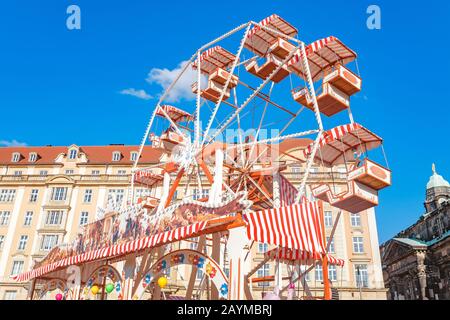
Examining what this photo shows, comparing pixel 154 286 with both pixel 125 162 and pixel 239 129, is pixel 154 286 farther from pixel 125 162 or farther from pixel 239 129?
pixel 125 162

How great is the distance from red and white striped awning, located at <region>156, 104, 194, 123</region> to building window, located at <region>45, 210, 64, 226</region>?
834 inches

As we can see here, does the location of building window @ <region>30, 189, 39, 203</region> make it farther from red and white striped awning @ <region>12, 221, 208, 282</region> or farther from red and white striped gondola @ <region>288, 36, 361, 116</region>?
red and white striped gondola @ <region>288, 36, 361, 116</region>

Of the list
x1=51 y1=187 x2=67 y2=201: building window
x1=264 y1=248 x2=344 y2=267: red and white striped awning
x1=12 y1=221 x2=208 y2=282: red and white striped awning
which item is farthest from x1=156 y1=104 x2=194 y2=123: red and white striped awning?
x1=51 y1=187 x2=67 y2=201: building window

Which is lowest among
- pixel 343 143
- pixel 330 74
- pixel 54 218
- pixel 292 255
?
pixel 292 255

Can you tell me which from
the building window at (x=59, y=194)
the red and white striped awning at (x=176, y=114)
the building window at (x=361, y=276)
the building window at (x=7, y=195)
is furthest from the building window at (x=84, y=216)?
the building window at (x=361, y=276)

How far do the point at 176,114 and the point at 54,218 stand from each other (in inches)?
864

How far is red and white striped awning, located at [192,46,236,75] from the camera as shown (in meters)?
19.3

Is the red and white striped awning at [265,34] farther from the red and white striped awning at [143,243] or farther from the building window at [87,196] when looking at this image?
the building window at [87,196]

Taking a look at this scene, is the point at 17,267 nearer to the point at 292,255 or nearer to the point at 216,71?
the point at 216,71

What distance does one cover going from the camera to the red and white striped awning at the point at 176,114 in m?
21.3

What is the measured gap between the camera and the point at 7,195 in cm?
3956

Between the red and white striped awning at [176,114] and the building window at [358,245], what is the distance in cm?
2044

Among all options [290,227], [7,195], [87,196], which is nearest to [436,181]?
[87,196]

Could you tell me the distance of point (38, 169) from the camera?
41.6 meters
